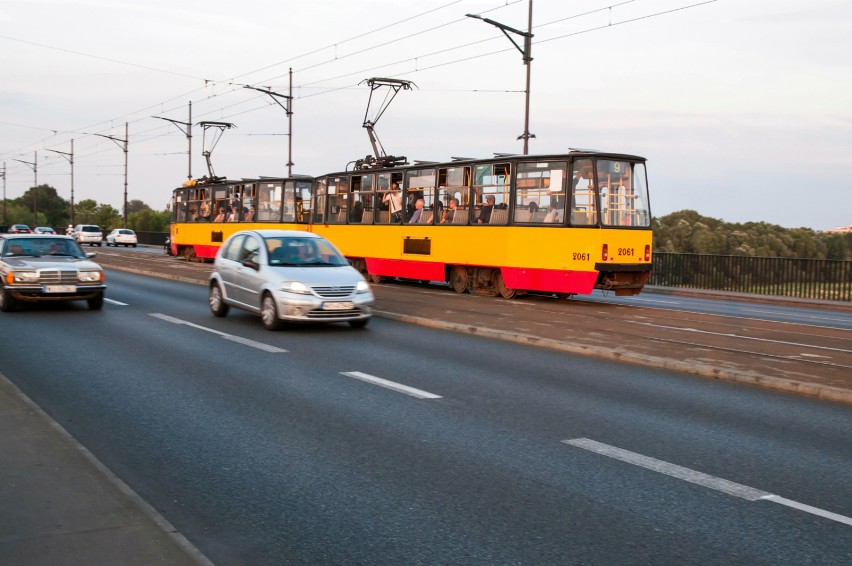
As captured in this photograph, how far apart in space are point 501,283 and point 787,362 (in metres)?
10.7

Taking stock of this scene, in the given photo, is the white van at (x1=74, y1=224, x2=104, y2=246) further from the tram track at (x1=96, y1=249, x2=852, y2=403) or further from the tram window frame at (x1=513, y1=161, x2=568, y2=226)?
the tram window frame at (x1=513, y1=161, x2=568, y2=226)

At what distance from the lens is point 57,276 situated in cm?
1605

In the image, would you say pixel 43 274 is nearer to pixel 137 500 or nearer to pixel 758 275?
pixel 137 500

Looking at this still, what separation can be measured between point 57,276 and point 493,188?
32.6 feet

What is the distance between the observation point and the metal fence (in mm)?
26641

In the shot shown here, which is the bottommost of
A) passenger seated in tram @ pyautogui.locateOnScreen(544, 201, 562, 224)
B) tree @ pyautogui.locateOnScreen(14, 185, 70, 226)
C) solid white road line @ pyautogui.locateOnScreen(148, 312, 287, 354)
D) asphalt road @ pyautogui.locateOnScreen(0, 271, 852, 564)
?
asphalt road @ pyautogui.locateOnScreen(0, 271, 852, 564)

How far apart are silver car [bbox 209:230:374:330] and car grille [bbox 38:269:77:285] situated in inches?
102

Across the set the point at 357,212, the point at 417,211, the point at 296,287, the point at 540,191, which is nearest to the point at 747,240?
the point at 357,212

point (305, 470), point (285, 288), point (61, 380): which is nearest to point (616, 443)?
point (305, 470)

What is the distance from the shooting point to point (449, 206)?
885 inches

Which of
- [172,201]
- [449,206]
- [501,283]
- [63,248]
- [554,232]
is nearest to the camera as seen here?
[63,248]

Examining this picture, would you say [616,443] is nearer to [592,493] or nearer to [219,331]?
[592,493]

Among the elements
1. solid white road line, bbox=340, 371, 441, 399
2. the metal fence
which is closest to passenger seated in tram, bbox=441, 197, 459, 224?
the metal fence

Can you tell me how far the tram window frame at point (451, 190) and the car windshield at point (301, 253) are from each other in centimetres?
712
